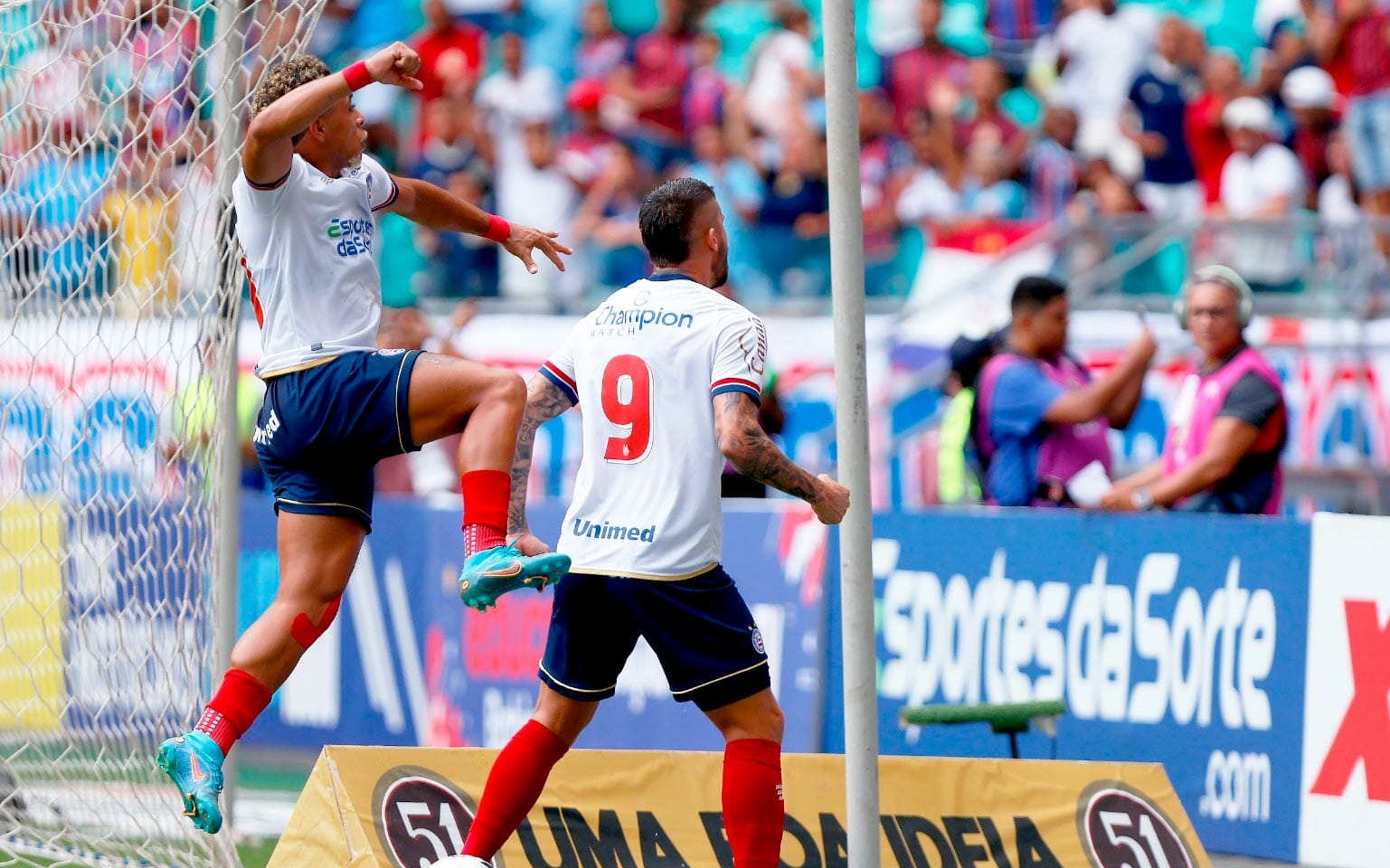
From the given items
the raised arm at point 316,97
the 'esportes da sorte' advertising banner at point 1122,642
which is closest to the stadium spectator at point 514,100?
the 'esportes da sorte' advertising banner at point 1122,642

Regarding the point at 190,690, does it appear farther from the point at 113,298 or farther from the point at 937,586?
the point at 937,586

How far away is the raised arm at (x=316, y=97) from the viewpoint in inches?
220

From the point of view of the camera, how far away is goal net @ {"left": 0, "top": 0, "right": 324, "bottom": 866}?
7.23m

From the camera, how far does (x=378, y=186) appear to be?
6285 millimetres

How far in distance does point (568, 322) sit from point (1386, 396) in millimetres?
5274

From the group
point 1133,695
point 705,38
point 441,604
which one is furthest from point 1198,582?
point 705,38

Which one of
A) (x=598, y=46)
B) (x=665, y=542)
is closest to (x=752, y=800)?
(x=665, y=542)

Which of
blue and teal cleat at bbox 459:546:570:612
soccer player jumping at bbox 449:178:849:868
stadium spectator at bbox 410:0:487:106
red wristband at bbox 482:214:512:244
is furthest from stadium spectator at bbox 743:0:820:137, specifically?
blue and teal cleat at bbox 459:546:570:612

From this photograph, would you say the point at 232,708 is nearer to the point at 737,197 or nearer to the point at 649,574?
the point at 649,574

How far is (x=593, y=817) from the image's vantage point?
6.76m

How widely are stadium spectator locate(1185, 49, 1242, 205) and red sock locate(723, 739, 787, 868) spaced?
28.3 feet

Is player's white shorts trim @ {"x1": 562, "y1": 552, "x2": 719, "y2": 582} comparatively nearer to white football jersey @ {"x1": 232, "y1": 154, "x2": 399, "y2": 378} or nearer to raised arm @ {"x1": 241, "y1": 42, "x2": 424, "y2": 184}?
white football jersey @ {"x1": 232, "y1": 154, "x2": 399, "y2": 378}

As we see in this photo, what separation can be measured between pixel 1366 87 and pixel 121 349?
8984 mm

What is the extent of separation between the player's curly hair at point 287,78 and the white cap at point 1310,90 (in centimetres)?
905
